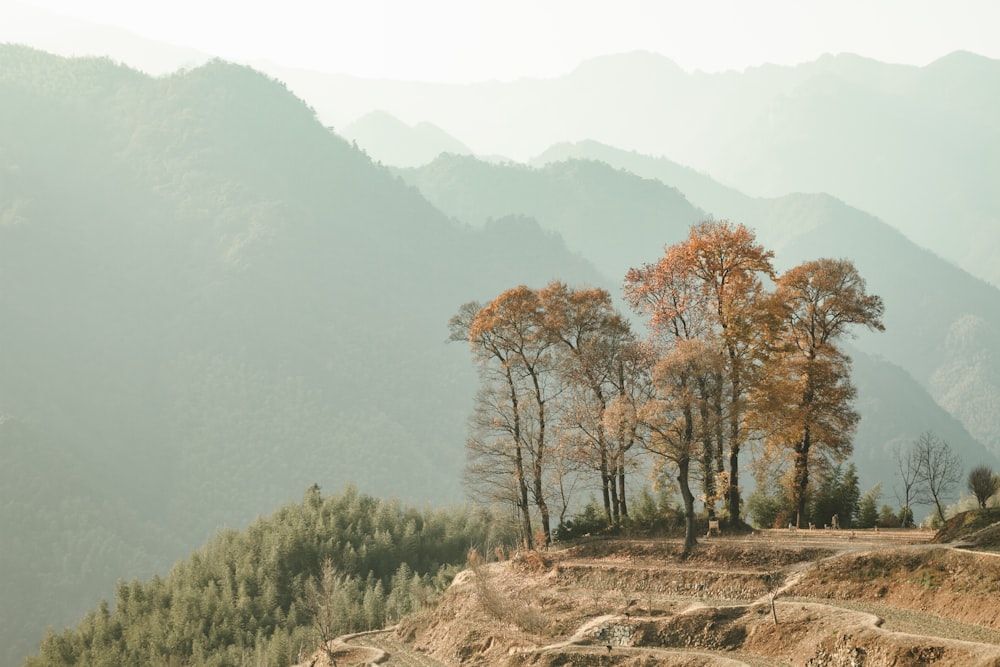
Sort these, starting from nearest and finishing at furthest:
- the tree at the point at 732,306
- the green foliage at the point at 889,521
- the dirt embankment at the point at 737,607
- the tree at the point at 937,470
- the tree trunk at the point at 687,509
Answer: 1. the dirt embankment at the point at 737,607
2. the tree trunk at the point at 687,509
3. the tree at the point at 732,306
4. the green foliage at the point at 889,521
5. the tree at the point at 937,470

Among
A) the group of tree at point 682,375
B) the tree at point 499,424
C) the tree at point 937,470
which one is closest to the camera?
the group of tree at point 682,375

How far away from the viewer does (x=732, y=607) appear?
2922 centimetres

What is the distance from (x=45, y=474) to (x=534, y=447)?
508 feet

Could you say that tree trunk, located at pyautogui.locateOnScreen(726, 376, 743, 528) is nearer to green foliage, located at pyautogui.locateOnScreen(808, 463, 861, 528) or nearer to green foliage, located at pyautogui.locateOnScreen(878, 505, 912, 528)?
green foliage, located at pyautogui.locateOnScreen(808, 463, 861, 528)

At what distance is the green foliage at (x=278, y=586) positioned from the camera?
69.1 meters

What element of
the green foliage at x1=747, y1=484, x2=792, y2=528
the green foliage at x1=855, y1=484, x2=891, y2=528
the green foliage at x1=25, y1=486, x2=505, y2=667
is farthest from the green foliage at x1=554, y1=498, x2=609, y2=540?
the green foliage at x1=25, y1=486, x2=505, y2=667

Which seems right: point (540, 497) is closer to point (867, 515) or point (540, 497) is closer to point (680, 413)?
point (680, 413)

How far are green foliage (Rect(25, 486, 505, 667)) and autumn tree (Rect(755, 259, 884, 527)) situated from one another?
31.9 metres

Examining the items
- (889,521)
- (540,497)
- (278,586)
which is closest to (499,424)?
(540,497)

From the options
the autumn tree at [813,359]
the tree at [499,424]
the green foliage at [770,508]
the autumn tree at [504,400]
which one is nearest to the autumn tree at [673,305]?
the autumn tree at [813,359]

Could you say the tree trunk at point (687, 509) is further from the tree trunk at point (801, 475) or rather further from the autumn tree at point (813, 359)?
the tree trunk at point (801, 475)

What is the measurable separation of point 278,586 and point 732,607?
5787cm

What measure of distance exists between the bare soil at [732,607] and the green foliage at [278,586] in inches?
1095

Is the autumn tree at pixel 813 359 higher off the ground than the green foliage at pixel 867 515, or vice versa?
the autumn tree at pixel 813 359
